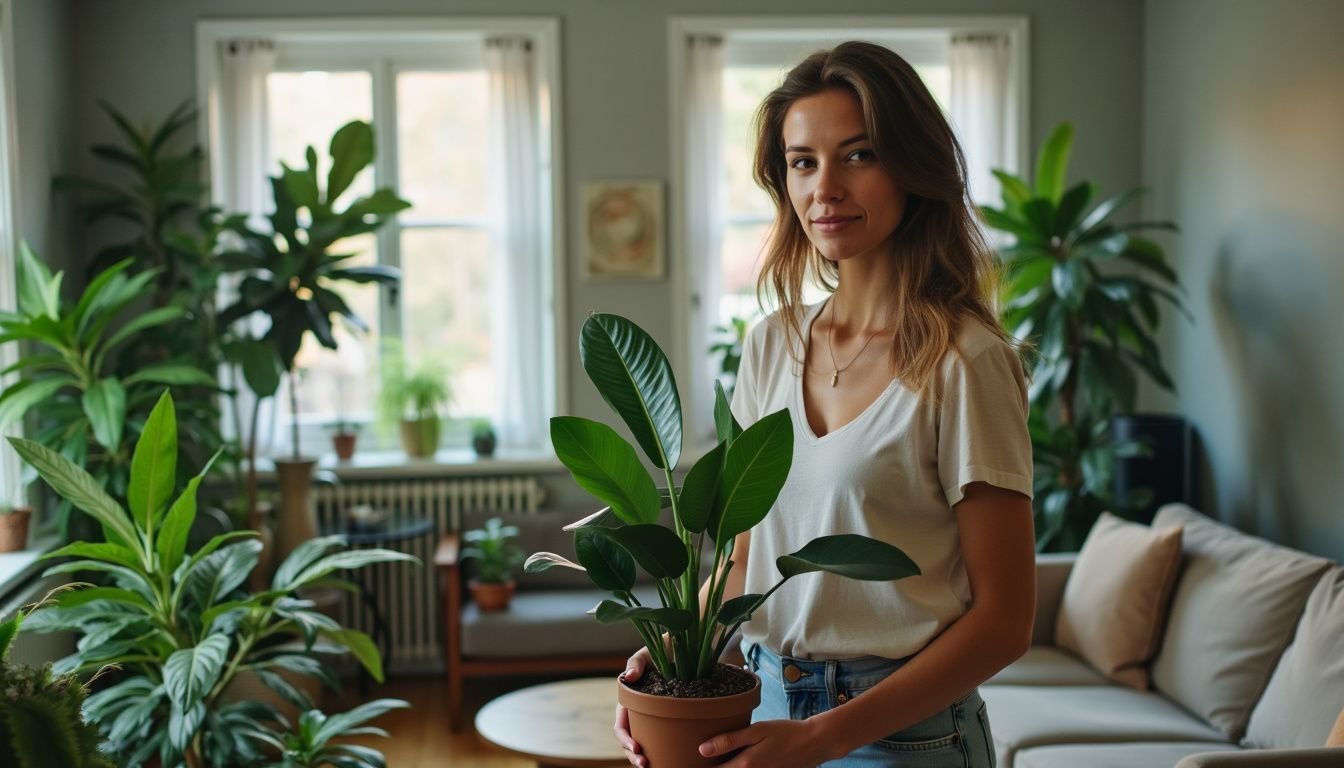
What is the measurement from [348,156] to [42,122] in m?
1.20

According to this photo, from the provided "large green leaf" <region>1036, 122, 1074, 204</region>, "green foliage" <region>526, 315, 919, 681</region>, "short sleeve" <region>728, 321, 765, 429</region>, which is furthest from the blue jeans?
→ "large green leaf" <region>1036, 122, 1074, 204</region>

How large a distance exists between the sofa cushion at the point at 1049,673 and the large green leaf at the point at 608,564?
2.56 m

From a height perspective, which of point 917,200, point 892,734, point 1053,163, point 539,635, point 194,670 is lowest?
point 539,635

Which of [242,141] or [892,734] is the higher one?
[242,141]

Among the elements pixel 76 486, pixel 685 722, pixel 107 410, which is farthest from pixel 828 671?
pixel 107 410

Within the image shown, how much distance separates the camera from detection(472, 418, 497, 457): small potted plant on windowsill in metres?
5.28

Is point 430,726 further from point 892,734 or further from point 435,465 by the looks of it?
point 892,734

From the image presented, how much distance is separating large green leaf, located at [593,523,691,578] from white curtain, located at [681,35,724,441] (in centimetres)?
411

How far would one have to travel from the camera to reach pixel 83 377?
3.99 meters

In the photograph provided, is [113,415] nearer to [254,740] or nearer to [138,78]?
[254,740]

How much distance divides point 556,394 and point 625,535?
417 centimetres

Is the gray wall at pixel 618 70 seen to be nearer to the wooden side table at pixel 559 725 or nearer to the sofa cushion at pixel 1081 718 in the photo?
the wooden side table at pixel 559 725

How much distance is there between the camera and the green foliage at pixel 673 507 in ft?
3.87

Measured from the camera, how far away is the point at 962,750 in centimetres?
134
